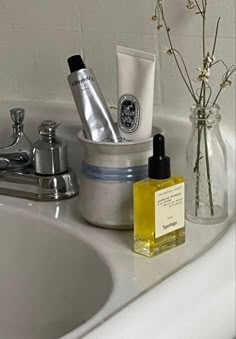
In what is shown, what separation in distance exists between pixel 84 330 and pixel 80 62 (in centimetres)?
30

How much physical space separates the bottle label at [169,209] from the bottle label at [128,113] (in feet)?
0.27

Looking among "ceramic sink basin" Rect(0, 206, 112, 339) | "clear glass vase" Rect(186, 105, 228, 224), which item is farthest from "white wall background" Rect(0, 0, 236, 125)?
"ceramic sink basin" Rect(0, 206, 112, 339)

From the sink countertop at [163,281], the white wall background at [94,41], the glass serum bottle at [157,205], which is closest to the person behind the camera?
the sink countertop at [163,281]

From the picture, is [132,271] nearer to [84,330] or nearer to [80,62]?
[84,330]

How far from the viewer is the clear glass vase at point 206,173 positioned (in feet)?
2.59

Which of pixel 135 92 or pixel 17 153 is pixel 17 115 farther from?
pixel 135 92

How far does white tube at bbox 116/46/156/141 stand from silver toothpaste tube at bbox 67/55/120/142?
18 millimetres

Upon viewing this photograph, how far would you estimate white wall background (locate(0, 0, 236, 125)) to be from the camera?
0.83 metres

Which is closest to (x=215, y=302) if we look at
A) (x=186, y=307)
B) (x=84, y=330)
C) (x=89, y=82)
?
(x=186, y=307)

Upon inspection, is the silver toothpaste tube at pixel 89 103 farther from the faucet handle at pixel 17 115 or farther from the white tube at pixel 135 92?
the faucet handle at pixel 17 115

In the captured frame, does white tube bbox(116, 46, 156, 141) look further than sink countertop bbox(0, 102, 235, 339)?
Yes

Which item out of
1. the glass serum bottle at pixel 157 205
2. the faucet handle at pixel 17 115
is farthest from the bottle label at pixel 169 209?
the faucet handle at pixel 17 115

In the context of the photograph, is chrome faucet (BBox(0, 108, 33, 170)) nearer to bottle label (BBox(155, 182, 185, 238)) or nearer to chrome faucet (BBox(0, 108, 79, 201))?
chrome faucet (BBox(0, 108, 79, 201))

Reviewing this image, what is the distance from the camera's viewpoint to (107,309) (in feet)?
2.05
